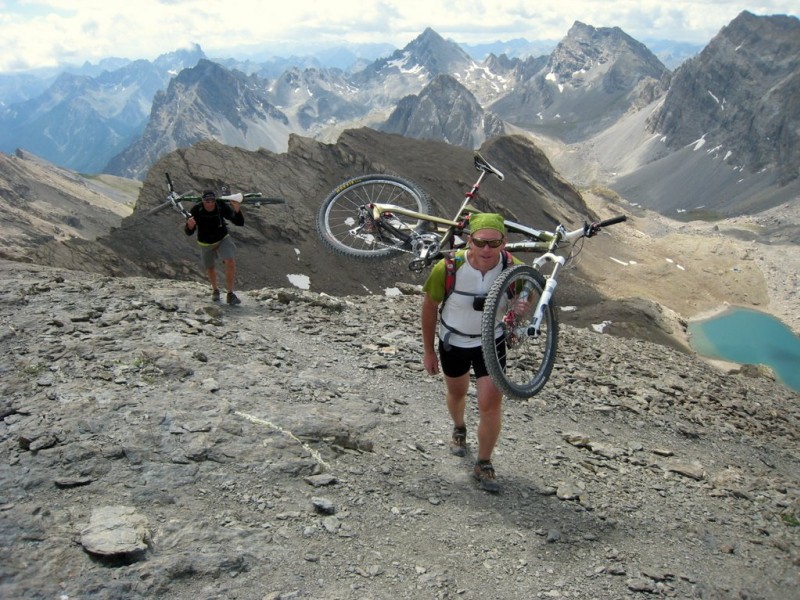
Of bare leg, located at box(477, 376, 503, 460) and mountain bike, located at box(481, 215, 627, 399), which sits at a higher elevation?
mountain bike, located at box(481, 215, 627, 399)

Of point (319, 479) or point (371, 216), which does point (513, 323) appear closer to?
point (319, 479)

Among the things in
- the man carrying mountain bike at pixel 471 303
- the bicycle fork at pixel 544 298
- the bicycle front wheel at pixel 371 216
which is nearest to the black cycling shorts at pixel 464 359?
the man carrying mountain bike at pixel 471 303

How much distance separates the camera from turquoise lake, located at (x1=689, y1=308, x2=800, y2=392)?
6912 cm

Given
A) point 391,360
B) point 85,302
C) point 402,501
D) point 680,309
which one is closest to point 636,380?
point 391,360

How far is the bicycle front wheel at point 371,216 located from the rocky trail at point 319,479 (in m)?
2.29

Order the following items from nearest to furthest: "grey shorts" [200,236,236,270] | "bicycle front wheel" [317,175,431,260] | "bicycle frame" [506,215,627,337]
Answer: "bicycle frame" [506,215,627,337] < "bicycle front wheel" [317,175,431,260] < "grey shorts" [200,236,236,270]

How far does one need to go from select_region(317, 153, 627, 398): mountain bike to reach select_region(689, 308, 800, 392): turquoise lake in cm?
6226

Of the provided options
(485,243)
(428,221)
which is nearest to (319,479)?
(485,243)

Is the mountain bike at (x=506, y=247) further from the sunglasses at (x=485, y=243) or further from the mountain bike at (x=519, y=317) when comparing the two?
the sunglasses at (x=485, y=243)

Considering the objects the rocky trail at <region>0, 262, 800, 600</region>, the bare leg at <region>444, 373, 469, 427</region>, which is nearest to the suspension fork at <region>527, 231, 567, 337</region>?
the bare leg at <region>444, 373, 469, 427</region>

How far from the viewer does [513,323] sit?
7848 millimetres

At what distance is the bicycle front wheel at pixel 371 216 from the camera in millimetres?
11742

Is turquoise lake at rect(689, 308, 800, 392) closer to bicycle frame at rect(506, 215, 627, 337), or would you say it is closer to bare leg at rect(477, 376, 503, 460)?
bicycle frame at rect(506, 215, 627, 337)

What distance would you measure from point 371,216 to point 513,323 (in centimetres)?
499
